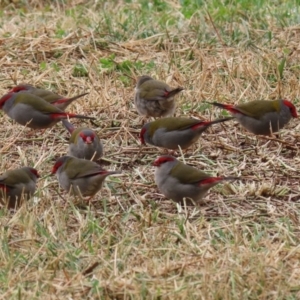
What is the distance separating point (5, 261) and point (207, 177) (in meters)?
1.64

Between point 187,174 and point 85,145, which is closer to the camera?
point 187,174

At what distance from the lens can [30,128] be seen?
27.9ft

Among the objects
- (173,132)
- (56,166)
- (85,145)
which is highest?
(56,166)

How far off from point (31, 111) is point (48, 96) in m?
0.38

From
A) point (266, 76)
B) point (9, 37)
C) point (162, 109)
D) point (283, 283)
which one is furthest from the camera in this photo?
point (9, 37)

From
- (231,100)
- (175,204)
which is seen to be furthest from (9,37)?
(175,204)

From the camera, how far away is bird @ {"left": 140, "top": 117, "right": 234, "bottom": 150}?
24.6 feet

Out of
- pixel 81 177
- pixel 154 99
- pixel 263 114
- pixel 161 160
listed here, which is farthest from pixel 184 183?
pixel 154 99

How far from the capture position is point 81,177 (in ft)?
22.0

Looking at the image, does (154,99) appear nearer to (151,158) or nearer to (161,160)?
(151,158)

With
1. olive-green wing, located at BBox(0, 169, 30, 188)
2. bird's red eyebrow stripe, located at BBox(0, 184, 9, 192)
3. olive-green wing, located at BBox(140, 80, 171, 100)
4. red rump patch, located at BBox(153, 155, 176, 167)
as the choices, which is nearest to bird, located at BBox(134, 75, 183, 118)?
olive-green wing, located at BBox(140, 80, 171, 100)

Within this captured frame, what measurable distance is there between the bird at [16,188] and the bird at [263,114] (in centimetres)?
193

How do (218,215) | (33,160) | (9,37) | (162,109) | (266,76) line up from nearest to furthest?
(218,215) < (33,160) < (162,109) < (266,76) < (9,37)

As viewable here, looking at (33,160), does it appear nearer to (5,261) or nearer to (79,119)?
(79,119)
